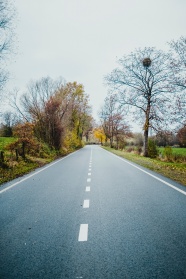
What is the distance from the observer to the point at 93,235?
159 inches

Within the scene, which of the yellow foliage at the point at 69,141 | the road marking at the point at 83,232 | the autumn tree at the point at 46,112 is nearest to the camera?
the road marking at the point at 83,232

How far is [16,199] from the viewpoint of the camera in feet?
22.1

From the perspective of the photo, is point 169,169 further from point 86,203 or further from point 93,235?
point 93,235

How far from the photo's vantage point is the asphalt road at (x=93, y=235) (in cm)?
297

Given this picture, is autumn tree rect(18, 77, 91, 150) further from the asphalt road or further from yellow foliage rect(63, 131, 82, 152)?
the asphalt road

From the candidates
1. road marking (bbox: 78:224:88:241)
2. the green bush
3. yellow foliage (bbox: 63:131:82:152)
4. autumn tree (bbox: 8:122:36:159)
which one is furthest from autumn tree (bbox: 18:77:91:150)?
road marking (bbox: 78:224:88:241)

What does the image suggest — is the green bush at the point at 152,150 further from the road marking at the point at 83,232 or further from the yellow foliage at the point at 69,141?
the road marking at the point at 83,232

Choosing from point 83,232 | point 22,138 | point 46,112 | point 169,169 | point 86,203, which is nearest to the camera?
point 83,232

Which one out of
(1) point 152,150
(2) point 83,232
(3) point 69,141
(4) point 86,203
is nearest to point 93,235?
(2) point 83,232

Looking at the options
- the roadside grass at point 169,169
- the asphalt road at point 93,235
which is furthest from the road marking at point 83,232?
the roadside grass at point 169,169

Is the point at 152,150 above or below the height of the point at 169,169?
above

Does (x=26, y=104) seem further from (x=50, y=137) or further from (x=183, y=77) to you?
(x=183, y=77)

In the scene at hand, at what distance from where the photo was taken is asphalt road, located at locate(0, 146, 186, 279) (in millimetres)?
2967

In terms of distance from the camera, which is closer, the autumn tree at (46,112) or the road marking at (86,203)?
the road marking at (86,203)
